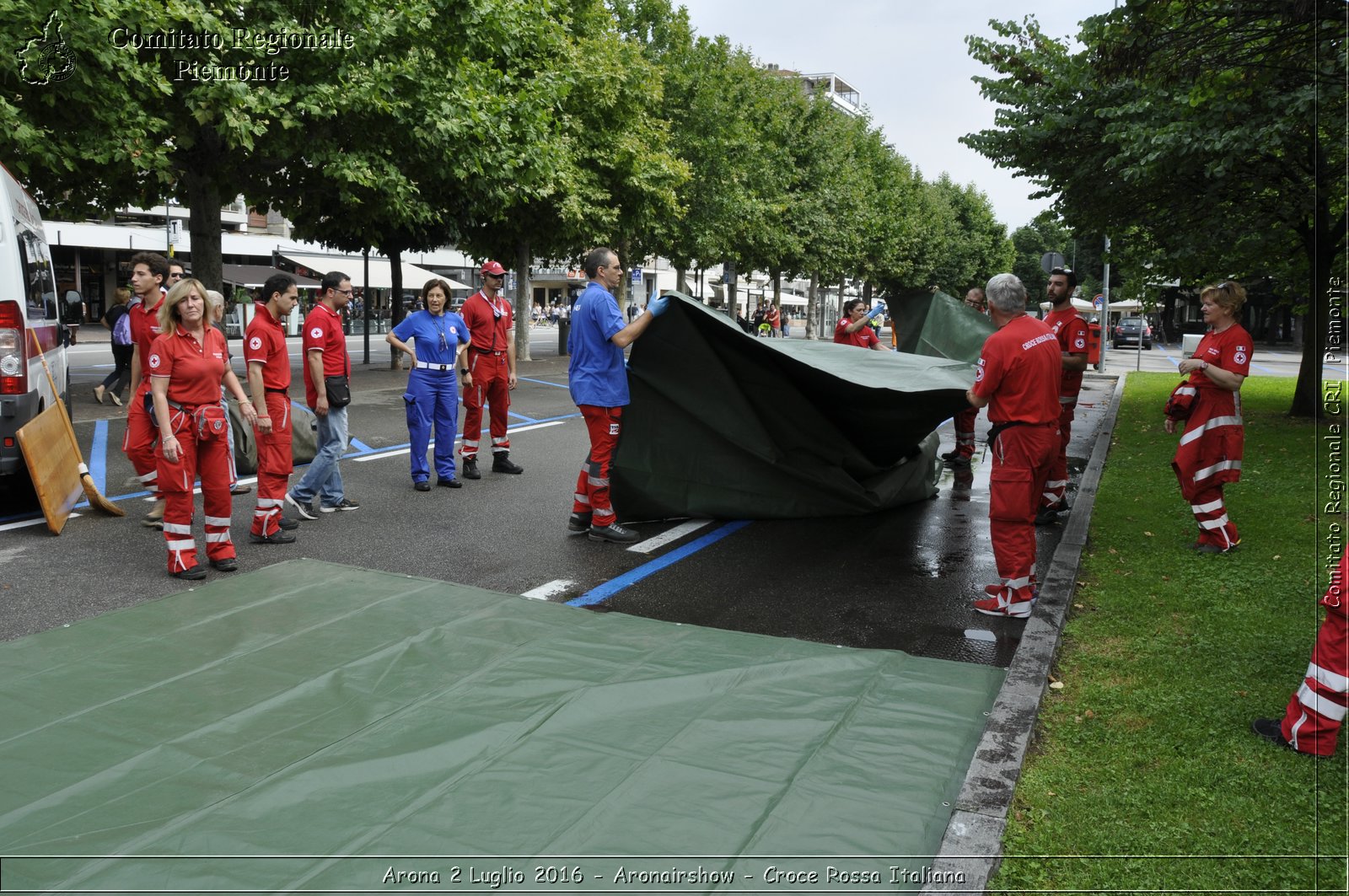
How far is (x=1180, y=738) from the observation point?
4.11 metres

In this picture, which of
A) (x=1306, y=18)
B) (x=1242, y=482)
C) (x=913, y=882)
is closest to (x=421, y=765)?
(x=913, y=882)

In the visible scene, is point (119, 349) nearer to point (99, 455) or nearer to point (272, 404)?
point (99, 455)

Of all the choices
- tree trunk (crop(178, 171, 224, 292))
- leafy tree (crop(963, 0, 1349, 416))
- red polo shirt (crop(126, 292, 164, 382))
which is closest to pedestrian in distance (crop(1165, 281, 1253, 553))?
leafy tree (crop(963, 0, 1349, 416))

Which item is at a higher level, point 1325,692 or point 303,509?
point 1325,692

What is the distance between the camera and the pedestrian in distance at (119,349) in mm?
15328

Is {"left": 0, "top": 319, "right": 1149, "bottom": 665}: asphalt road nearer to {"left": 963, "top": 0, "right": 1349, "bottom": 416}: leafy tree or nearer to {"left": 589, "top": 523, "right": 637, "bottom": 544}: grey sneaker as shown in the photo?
{"left": 589, "top": 523, "right": 637, "bottom": 544}: grey sneaker

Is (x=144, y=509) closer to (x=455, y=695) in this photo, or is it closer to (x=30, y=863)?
(x=455, y=695)

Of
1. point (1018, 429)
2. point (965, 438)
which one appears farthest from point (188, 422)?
point (965, 438)

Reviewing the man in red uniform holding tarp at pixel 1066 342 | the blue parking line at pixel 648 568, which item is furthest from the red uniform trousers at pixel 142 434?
the man in red uniform holding tarp at pixel 1066 342

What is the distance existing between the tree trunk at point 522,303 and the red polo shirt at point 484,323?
53.9 ft

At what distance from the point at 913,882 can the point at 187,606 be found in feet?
14.5

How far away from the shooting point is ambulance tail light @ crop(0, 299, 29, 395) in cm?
758

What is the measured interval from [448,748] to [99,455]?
360 inches

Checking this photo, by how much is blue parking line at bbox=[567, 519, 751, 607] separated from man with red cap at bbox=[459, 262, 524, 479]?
10.4 ft
